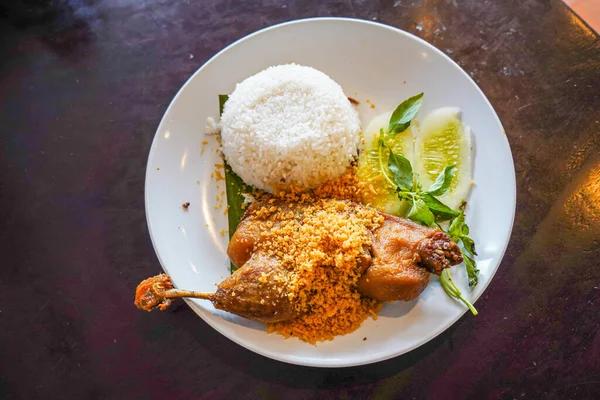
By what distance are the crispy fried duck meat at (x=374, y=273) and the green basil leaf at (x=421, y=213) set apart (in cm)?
5

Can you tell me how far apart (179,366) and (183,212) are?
2.41ft

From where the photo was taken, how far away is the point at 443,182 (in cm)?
221

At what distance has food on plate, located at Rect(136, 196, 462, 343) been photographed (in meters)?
2.07

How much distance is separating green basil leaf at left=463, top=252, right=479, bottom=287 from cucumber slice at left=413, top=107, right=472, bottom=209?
273 mm

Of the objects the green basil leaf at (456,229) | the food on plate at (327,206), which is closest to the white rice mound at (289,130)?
the food on plate at (327,206)

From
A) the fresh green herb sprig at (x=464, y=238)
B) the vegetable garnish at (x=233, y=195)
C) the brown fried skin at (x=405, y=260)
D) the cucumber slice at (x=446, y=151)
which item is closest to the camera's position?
the brown fried skin at (x=405, y=260)

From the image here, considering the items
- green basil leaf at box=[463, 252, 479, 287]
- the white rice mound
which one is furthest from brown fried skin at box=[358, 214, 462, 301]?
the white rice mound

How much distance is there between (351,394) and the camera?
2.39 m

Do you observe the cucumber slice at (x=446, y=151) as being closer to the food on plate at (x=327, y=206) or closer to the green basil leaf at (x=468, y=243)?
the food on plate at (x=327, y=206)

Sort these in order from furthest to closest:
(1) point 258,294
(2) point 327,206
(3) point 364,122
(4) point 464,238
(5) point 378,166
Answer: (3) point 364,122, (5) point 378,166, (2) point 327,206, (4) point 464,238, (1) point 258,294

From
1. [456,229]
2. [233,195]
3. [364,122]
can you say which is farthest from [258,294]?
[364,122]

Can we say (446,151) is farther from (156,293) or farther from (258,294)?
(156,293)

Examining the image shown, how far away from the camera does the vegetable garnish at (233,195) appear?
7.97ft

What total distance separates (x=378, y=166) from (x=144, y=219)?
47.2 inches
